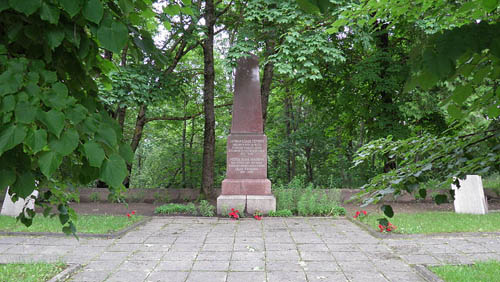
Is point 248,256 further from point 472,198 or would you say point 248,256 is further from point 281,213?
point 472,198

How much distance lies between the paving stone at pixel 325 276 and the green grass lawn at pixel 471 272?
1.08 m

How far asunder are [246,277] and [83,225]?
437 cm

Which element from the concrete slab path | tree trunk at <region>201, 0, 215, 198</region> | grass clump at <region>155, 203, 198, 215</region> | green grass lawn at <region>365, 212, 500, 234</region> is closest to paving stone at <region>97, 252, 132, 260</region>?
the concrete slab path

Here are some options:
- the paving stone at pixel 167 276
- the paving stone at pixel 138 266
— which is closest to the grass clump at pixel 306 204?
the paving stone at pixel 138 266

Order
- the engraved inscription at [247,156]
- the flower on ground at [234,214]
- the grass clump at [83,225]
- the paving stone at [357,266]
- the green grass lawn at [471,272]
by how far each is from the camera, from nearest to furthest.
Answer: the green grass lawn at [471,272] < the paving stone at [357,266] < the grass clump at [83,225] < the flower on ground at [234,214] < the engraved inscription at [247,156]

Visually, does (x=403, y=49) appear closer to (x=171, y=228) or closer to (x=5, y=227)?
(x=171, y=228)

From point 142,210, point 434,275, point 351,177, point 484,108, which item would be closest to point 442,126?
point 351,177

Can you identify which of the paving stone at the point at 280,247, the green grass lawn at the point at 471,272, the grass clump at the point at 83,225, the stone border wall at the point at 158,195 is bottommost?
the green grass lawn at the point at 471,272

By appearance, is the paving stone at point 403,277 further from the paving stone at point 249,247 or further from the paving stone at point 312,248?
the paving stone at point 249,247

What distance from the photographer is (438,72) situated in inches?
36.4

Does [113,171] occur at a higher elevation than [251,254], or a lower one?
higher

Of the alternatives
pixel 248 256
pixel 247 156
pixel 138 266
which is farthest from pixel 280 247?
pixel 247 156

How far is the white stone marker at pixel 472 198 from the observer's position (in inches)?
335

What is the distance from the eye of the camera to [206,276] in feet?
13.4
